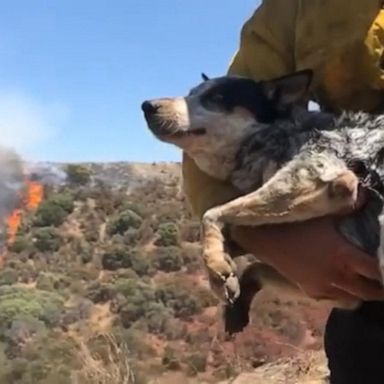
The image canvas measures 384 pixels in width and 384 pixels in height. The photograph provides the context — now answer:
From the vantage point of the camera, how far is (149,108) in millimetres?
4543

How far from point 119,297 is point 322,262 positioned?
956 inches

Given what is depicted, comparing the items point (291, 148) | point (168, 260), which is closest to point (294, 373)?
point (291, 148)

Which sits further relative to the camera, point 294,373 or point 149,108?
point 294,373

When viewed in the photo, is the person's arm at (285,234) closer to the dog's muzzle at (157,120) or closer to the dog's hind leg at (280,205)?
the dog's hind leg at (280,205)

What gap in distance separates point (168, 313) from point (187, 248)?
23.5 feet

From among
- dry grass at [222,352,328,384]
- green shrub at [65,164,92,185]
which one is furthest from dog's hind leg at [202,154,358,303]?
green shrub at [65,164,92,185]

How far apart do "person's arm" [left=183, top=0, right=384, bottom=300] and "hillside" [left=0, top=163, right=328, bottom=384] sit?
5.34m

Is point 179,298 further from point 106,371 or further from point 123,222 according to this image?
point 106,371

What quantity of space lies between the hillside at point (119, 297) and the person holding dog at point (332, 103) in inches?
218

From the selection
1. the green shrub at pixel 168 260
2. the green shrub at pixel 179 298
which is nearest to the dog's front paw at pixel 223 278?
the green shrub at pixel 179 298

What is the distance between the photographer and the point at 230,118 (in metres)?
4.60

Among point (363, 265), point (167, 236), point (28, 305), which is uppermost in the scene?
point (167, 236)

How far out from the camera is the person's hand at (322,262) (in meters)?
3.80

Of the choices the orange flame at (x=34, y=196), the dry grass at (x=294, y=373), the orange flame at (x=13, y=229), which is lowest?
the dry grass at (x=294, y=373)
